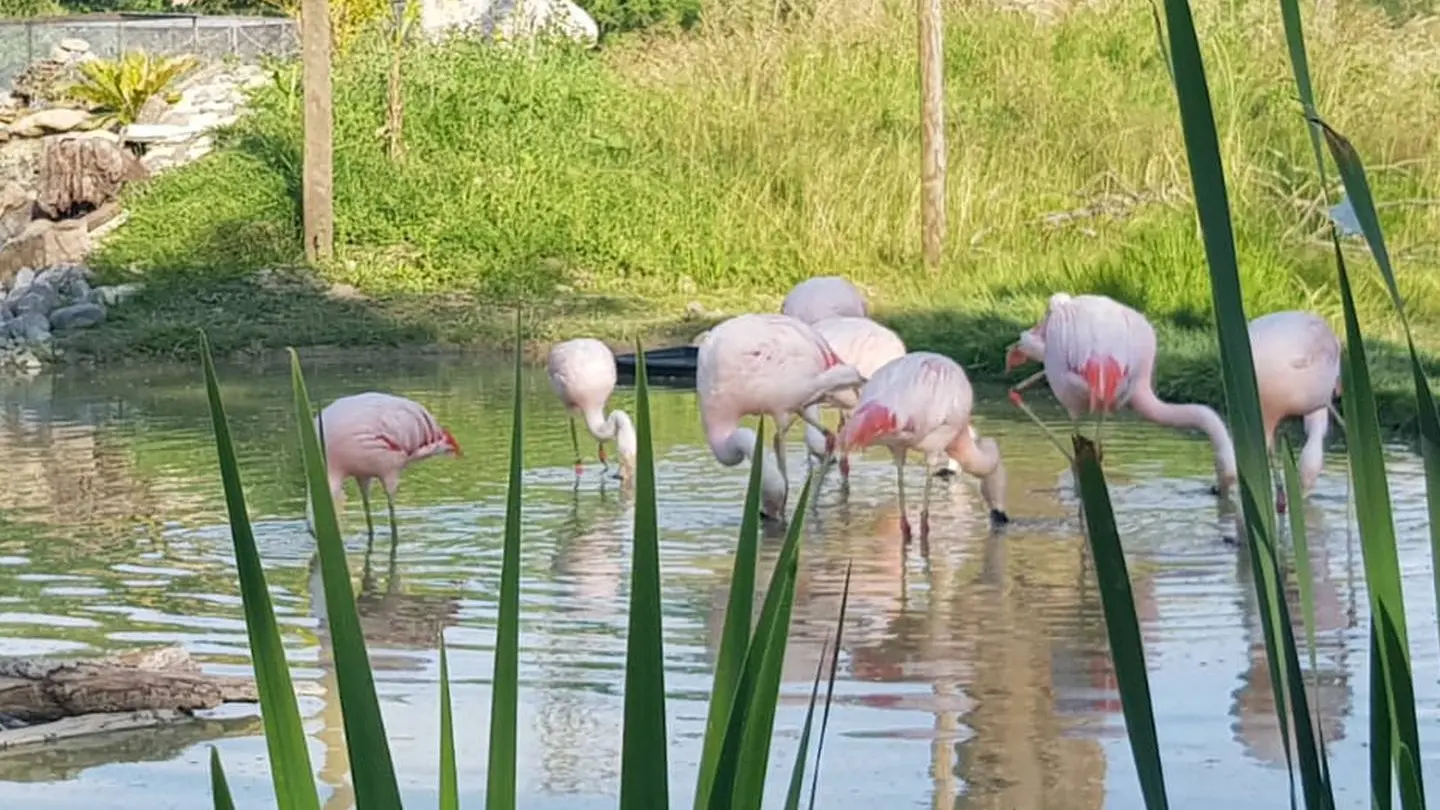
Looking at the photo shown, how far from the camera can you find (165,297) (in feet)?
47.4

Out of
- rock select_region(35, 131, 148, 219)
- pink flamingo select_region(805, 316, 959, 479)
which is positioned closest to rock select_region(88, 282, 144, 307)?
rock select_region(35, 131, 148, 219)

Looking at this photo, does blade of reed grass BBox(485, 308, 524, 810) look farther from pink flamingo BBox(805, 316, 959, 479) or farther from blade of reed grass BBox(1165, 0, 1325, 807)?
pink flamingo BBox(805, 316, 959, 479)

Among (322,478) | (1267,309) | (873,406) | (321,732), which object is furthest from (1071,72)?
(322,478)

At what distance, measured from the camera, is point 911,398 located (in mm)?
6895

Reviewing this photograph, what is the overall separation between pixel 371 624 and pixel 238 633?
366 millimetres

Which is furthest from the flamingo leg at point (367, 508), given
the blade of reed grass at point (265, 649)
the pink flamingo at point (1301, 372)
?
the blade of reed grass at point (265, 649)

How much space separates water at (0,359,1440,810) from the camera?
4301 millimetres

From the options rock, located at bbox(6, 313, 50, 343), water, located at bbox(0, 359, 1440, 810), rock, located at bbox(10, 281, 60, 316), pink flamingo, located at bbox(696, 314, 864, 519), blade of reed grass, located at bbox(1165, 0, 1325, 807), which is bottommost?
water, located at bbox(0, 359, 1440, 810)

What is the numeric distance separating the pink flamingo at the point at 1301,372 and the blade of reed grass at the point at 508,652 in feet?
19.9

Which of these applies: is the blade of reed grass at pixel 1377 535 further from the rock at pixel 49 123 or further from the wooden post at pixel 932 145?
the rock at pixel 49 123

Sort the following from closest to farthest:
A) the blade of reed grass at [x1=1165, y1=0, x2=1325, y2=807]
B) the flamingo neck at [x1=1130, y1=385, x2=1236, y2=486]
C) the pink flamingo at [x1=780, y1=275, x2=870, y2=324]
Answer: the blade of reed grass at [x1=1165, y1=0, x2=1325, y2=807], the flamingo neck at [x1=1130, y1=385, x2=1236, y2=486], the pink flamingo at [x1=780, y1=275, x2=870, y2=324]

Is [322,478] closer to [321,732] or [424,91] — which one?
[321,732]

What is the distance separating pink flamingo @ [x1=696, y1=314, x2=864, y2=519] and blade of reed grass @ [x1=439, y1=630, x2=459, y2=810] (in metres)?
6.07

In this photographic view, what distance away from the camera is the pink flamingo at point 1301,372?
703 cm
